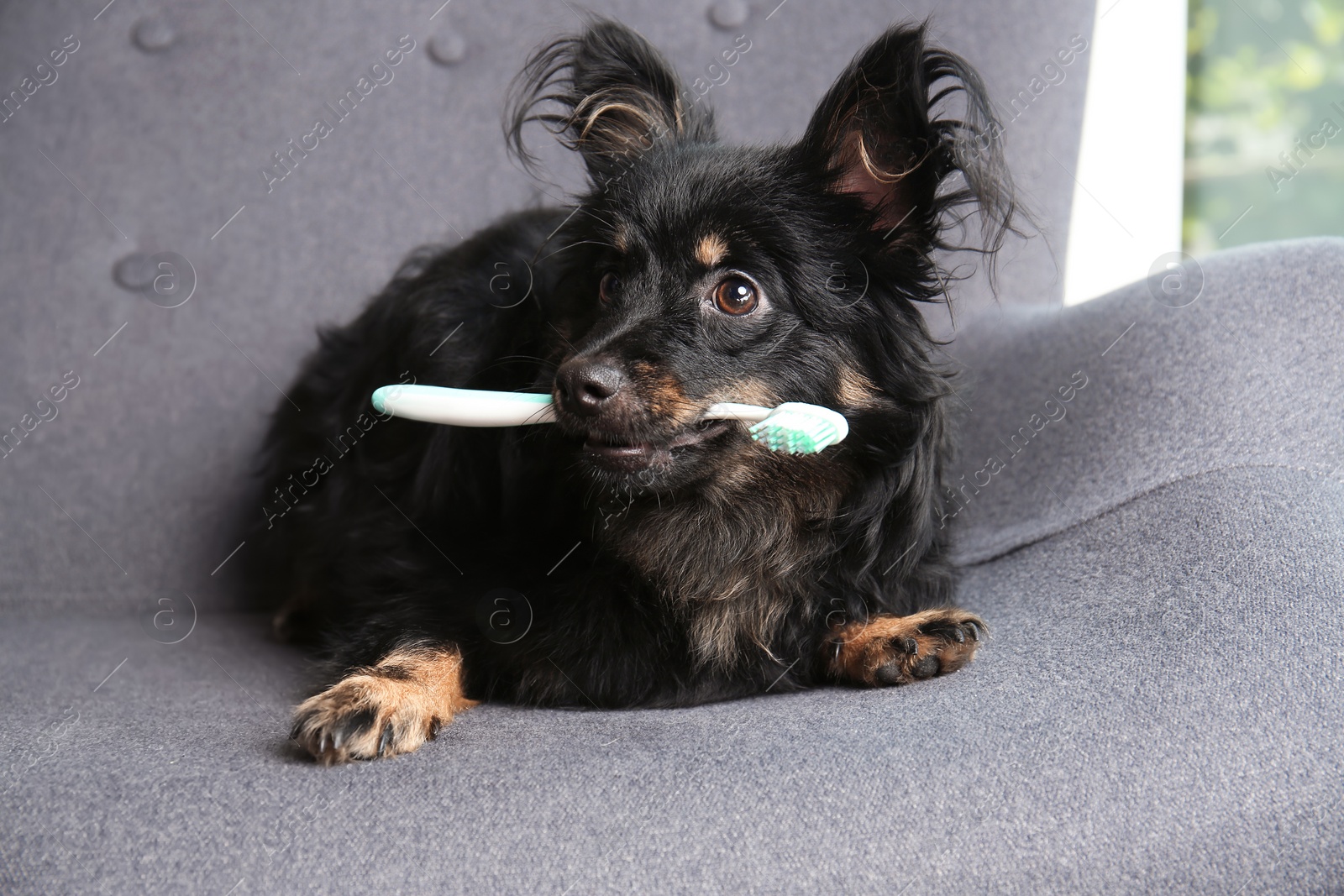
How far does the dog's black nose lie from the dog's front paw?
0.77 metres

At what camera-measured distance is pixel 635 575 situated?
7.10 feet

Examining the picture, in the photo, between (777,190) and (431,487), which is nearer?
(777,190)

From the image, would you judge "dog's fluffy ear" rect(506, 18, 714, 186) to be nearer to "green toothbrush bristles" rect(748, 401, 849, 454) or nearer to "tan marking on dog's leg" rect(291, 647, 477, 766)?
"green toothbrush bristles" rect(748, 401, 849, 454)

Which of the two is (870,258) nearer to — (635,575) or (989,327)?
(635,575)

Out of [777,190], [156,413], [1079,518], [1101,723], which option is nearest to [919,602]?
[1079,518]

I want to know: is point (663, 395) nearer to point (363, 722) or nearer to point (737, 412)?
point (737, 412)

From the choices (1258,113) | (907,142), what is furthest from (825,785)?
(1258,113)

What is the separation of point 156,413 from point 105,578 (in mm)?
537

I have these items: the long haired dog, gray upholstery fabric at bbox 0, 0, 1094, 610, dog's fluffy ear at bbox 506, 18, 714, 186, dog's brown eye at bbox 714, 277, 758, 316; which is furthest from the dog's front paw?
gray upholstery fabric at bbox 0, 0, 1094, 610

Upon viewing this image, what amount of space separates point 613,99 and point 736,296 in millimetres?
751

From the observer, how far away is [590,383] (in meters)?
1.80

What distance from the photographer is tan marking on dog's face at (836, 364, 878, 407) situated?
6.71 ft

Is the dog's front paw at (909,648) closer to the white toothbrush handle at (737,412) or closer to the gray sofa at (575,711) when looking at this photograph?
the gray sofa at (575,711)

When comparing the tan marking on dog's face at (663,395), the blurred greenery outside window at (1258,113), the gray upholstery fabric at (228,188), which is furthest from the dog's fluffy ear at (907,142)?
the blurred greenery outside window at (1258,113)
